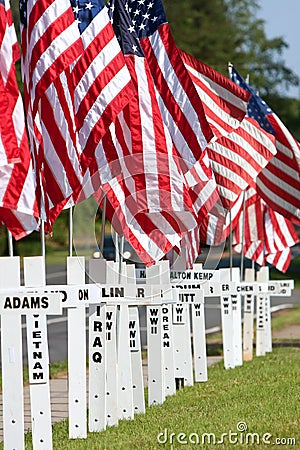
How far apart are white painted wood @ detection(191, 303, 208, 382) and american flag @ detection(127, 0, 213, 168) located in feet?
7.15

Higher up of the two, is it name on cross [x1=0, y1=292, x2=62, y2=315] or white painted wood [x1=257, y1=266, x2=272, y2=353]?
name on cross [x1=0, y1=292, x2=62, y2=315]

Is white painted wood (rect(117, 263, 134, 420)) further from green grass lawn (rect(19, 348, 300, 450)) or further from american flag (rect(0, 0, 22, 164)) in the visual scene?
american flag (rect(0, 0, 22, 164))

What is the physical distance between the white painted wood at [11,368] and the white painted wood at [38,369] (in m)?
0.19

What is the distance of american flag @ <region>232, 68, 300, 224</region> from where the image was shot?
17484 millimetres

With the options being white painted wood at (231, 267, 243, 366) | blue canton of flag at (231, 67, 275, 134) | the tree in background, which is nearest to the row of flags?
white painted wood at (231, 267, 243, 366)

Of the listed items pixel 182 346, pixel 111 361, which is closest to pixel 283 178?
pixel 182 346

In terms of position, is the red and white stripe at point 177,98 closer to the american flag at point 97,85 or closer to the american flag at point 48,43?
the american flag at point 97,85

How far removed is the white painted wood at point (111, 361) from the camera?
1028cm

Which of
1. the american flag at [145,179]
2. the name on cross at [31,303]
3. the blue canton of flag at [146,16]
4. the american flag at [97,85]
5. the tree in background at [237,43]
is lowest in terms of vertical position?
the name on cross at [31,303]

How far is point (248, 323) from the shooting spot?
1725 centimetres

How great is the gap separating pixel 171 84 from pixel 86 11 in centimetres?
209

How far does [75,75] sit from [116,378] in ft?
9.18

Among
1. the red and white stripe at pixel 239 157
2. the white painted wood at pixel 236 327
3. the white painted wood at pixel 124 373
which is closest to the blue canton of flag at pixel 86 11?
the white painted wood at pixel 124 373

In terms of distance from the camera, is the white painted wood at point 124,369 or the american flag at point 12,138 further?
the white painted wood at point 124,369
